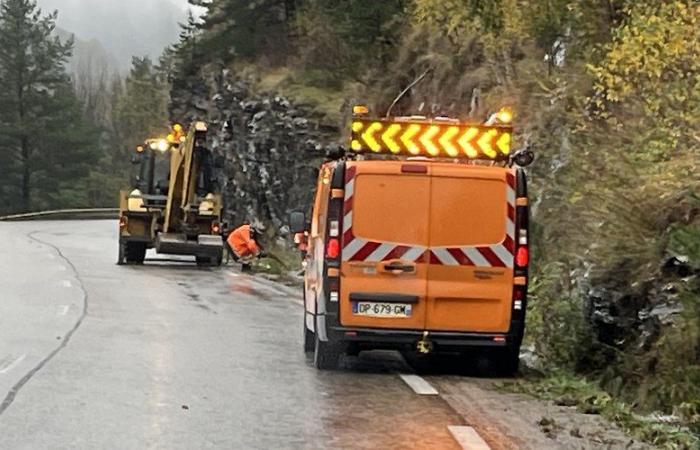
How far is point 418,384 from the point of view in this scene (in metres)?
10.5

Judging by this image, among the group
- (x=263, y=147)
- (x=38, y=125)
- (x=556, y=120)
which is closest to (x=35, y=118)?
(x=38, y=125)

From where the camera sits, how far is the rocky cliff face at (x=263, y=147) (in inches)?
1396

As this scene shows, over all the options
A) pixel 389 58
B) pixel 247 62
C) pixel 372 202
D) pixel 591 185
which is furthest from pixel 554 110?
pixel 247 62

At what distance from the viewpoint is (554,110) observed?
63.7ft

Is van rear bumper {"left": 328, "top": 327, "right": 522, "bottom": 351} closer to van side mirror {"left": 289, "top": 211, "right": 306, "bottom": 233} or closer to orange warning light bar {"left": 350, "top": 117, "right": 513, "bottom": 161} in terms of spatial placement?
orange warning light bar {"left": 350, "top": 117, "right": 513, "bottom": 161}

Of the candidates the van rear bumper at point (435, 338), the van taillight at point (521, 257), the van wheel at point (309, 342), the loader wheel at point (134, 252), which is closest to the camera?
the van rear bumper at point (435, 338)

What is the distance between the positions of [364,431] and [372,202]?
3201 millimetres

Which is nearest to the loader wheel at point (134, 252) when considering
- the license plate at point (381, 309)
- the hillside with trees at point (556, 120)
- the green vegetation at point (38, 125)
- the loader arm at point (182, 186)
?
the loader arm at point (182, 186)

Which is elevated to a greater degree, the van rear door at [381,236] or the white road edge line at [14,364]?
the van rear door at [381,236]

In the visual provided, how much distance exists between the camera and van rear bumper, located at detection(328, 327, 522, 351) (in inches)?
424

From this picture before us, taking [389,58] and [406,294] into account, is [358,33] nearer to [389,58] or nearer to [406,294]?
[389,58]

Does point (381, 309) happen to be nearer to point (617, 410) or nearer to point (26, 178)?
point (617, 410)

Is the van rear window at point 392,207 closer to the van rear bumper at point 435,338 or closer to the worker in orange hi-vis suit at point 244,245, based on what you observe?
the van rear bumper at point 435,338

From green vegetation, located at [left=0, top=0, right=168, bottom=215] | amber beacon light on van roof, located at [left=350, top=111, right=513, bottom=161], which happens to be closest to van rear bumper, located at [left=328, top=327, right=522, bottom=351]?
amber beacon light on van roof, located at [left=350, top=111, right=513, bottom=161]
